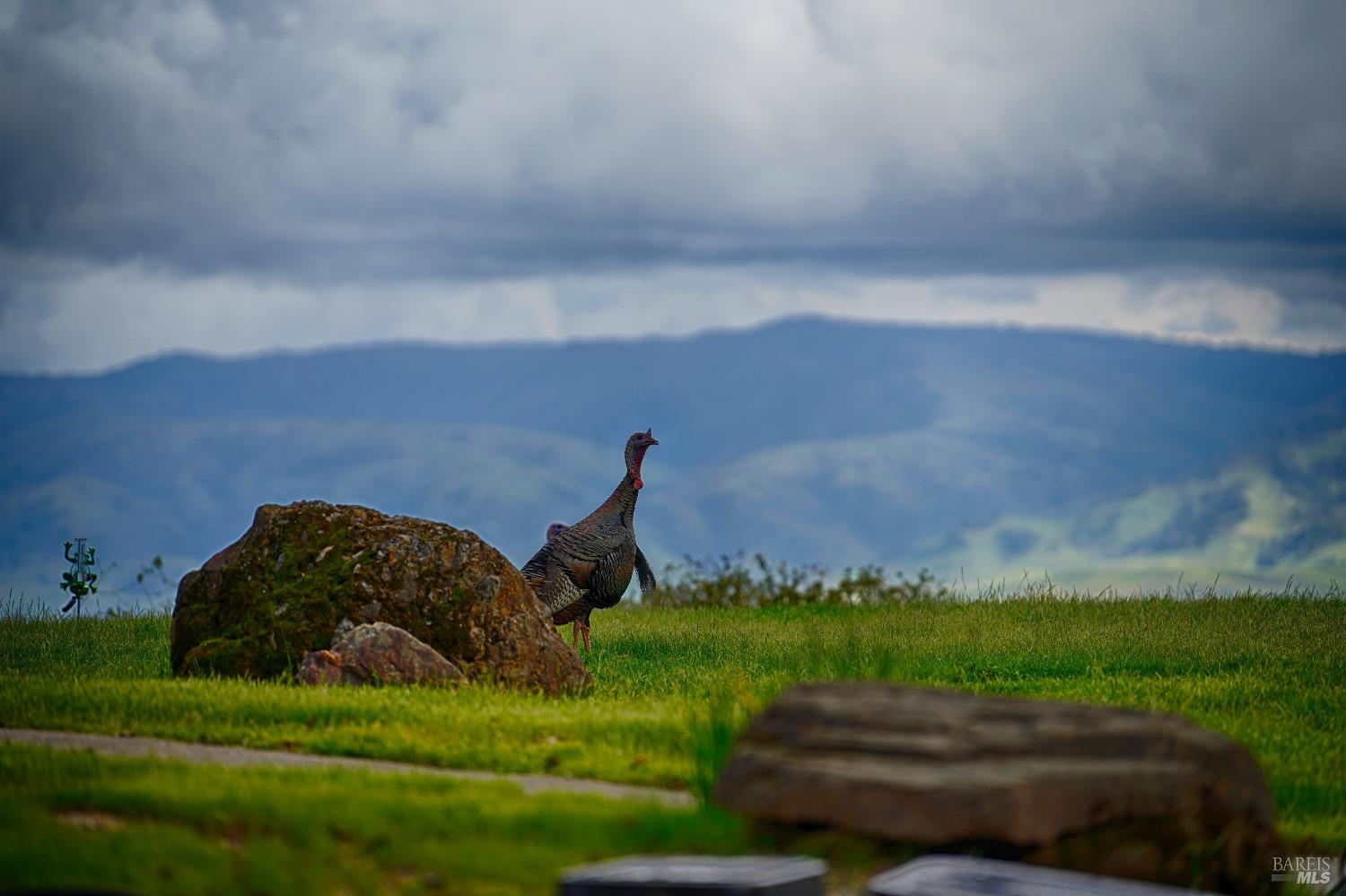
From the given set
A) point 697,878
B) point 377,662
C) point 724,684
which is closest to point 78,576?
point 377,662

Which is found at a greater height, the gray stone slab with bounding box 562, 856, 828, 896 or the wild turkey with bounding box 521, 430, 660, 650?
the wild turkey with bounding box 521, 430, 660, 650

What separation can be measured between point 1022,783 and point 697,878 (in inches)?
75.8

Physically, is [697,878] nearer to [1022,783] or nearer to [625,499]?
[1022,783]

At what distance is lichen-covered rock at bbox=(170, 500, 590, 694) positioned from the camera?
14.6m

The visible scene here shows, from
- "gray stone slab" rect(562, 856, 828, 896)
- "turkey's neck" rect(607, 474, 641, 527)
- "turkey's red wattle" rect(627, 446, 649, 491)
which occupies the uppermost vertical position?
"turkey's red wattle" rect(627, 446, 649, 491)

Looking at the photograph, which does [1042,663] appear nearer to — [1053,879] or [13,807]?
[1053,879]

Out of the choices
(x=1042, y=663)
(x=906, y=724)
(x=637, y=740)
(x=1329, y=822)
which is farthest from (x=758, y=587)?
(x=906, y=724)

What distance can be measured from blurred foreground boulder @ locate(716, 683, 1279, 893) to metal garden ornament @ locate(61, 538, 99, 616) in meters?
15.9

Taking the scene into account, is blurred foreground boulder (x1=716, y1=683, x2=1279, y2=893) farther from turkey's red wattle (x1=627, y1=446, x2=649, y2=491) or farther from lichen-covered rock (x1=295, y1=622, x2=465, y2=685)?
turkey's red wattle (x1=627, y1=446, x2=649, y2=491)

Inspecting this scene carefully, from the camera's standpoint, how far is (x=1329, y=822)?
1009 centimetres

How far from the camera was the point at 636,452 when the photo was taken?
17844mm

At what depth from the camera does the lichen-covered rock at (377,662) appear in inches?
537

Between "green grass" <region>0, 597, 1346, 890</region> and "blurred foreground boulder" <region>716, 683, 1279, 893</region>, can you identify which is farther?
"green grass" <region>0, 597, 1346, 890</region>

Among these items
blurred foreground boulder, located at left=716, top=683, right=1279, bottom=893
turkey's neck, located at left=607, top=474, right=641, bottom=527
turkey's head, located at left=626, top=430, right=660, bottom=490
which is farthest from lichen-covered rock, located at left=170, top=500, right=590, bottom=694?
blurred foreground boulder, located at left=716, top=683, right=1279, bottom=893
